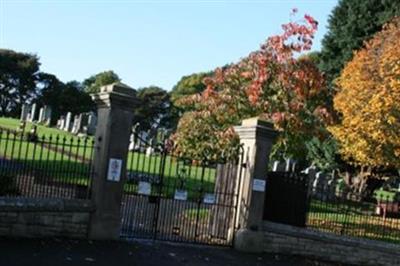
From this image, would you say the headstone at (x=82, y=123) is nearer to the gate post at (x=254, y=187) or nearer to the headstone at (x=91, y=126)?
the headstone at (x=91, y=126)

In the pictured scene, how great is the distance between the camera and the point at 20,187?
452 inches

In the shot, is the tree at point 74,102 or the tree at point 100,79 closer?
the tree at point 74,102

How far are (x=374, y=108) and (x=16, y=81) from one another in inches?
2149

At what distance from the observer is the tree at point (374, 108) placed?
2053 cm

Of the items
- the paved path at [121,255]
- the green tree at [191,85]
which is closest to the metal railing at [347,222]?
the paved path at [121,255]

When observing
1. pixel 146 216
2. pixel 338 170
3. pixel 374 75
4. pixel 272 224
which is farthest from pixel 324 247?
pixel 338 170

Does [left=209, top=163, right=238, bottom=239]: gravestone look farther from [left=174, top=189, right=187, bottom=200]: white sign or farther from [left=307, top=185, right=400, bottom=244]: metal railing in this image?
[left=307, top=185, right=400, bottom=244]: metal railing

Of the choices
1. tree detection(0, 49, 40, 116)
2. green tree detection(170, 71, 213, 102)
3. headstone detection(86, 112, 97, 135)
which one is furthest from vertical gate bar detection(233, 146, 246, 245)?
green tree detection(170, 71, 213, 102)

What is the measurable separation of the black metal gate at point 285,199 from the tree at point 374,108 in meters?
7.72

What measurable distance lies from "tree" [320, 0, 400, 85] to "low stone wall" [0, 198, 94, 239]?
27.9 metres

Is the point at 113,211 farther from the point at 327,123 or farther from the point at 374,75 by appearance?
the point at 374,75

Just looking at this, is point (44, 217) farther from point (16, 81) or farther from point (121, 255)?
point (16, 81)

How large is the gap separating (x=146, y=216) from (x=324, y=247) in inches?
157

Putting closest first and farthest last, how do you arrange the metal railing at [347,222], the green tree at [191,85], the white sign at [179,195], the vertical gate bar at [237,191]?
the white sign at [179,195] < the vertical gate bar at [237,191] < the metal railing at [347,222] < the green tree at [191,85]
